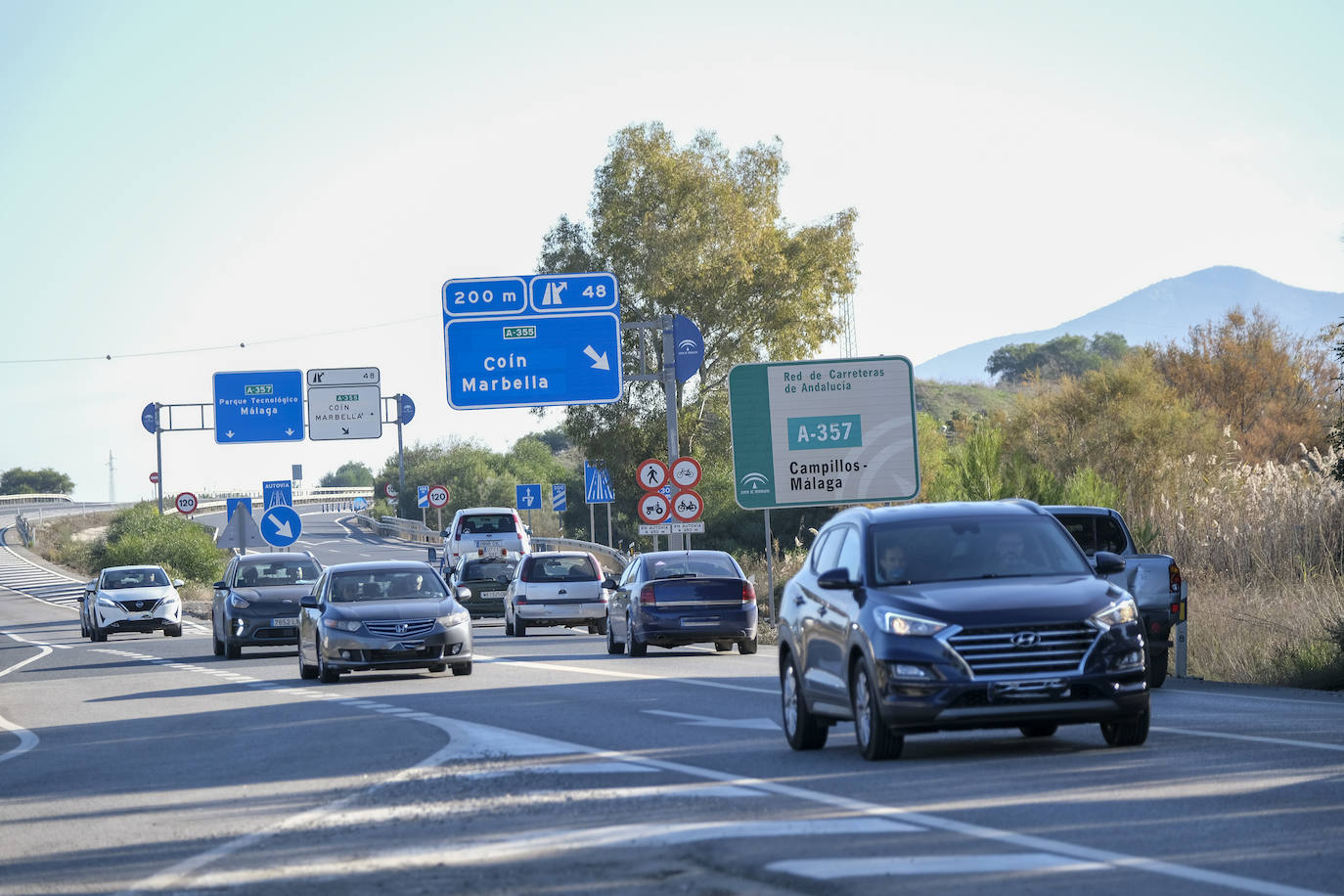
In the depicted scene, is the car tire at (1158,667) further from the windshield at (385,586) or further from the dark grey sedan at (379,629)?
the windshield at (385,586)

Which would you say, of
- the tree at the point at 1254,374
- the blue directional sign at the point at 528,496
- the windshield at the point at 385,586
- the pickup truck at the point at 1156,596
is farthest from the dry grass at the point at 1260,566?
the blue directional sign at the point at 528,496

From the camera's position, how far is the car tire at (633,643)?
2578 centimetres

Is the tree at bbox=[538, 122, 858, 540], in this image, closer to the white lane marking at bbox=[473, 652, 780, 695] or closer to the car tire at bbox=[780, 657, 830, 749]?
the white lane marking at bbox=[473, 652, 780, 695]

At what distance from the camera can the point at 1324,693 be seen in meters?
17.1

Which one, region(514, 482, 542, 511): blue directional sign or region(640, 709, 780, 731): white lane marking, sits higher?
region(514, 482, 542, 511): blue directional sign

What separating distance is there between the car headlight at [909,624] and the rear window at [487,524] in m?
36.6

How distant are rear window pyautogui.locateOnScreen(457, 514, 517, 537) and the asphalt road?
28981 millimetres

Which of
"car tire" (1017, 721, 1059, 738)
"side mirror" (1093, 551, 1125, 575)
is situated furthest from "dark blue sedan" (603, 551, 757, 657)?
"side mirror" (1093, 551, 1125, 575)

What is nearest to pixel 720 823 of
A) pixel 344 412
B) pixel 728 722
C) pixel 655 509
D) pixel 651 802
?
pixel 651 802

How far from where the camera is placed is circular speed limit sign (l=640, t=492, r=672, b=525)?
113 ft

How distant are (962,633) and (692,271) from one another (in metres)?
38.1

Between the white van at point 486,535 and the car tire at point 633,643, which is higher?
the white van at point 486,535

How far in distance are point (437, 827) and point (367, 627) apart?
Answer: 12737mm

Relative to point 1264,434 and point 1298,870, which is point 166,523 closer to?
point 1264,434
